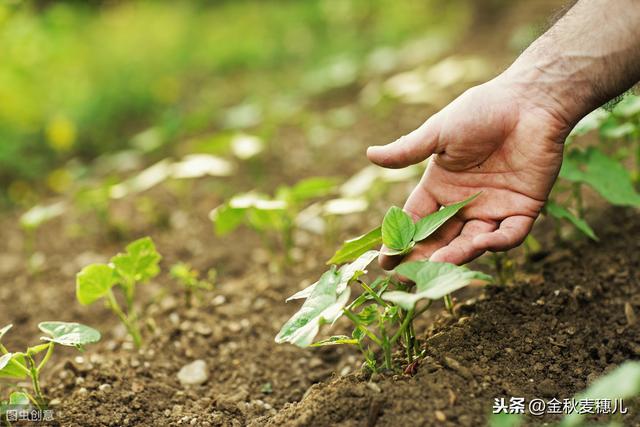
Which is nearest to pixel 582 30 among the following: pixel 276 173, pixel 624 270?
pixel 624 270

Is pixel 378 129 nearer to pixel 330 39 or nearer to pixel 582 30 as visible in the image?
pixel 582 30

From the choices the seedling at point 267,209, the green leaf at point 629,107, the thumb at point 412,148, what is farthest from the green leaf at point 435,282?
the green leaf at point 629,107

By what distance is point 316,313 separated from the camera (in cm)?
140

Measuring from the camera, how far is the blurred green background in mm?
4039

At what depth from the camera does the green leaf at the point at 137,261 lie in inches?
75.0

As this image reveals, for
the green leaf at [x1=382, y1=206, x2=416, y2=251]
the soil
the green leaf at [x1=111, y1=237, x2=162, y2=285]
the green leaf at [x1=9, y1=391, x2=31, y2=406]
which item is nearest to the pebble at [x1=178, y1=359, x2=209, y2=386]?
the soil

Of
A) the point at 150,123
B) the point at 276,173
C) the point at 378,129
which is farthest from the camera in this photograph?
the point at 150,123

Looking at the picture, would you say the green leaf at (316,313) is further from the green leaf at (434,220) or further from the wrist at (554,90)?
the wrist at (554,90)

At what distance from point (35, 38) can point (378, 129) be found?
2374 mm

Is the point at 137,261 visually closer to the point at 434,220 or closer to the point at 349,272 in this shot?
the point at 349,272

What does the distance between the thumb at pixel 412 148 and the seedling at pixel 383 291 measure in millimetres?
196

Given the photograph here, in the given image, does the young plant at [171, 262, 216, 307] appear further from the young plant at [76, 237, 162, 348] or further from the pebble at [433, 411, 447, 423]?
the pebble at [433, 411, 447, 423]

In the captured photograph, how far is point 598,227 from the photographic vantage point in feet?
7.16

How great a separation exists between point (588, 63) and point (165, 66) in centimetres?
447
